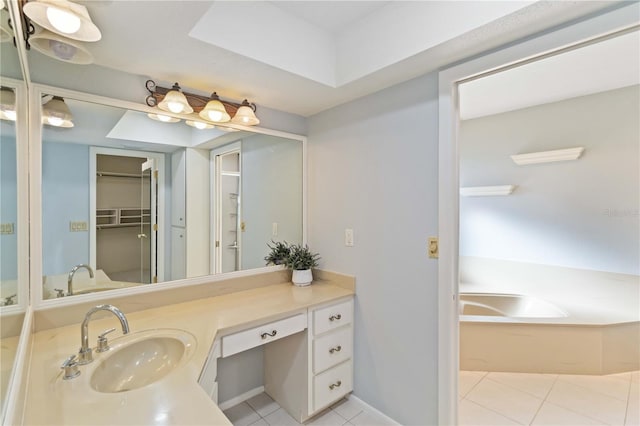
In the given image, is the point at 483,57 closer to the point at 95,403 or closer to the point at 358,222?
the point at 358,222

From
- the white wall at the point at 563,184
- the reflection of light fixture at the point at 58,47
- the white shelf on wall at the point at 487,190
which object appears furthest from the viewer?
the white shelf on wall at the point at 487,190

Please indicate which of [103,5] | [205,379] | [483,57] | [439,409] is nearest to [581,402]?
[439,409]

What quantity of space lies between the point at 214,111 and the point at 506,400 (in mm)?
2813

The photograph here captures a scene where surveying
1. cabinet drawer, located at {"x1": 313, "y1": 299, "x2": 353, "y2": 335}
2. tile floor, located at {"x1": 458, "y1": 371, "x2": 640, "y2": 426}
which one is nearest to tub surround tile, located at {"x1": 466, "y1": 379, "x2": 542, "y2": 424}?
tile floor, located at {"x1": 458, "y1": 371, "x2": 640, "y2": 426}

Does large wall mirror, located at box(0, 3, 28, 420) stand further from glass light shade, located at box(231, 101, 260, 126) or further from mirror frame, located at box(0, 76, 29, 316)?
glass light shade, located at box(231, 101, 260, 126)

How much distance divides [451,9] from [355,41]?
55cm

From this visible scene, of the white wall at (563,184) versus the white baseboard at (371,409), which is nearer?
the white baseboard at (371,409)

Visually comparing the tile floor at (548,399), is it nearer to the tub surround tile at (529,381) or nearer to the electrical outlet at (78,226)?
the tub surround tile at (529,381)

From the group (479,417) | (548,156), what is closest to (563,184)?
(548,156)

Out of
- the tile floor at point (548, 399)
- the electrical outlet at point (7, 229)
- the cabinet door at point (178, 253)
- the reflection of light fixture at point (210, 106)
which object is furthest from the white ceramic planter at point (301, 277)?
the electrical outlet at point (7, 229)

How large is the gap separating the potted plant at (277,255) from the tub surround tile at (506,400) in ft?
5.56

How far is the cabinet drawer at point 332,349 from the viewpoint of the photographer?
179 centimetres

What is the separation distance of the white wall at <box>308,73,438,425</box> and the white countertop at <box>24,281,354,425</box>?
53 centimetres

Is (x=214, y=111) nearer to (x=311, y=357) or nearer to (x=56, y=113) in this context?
(x=56, y=113)
